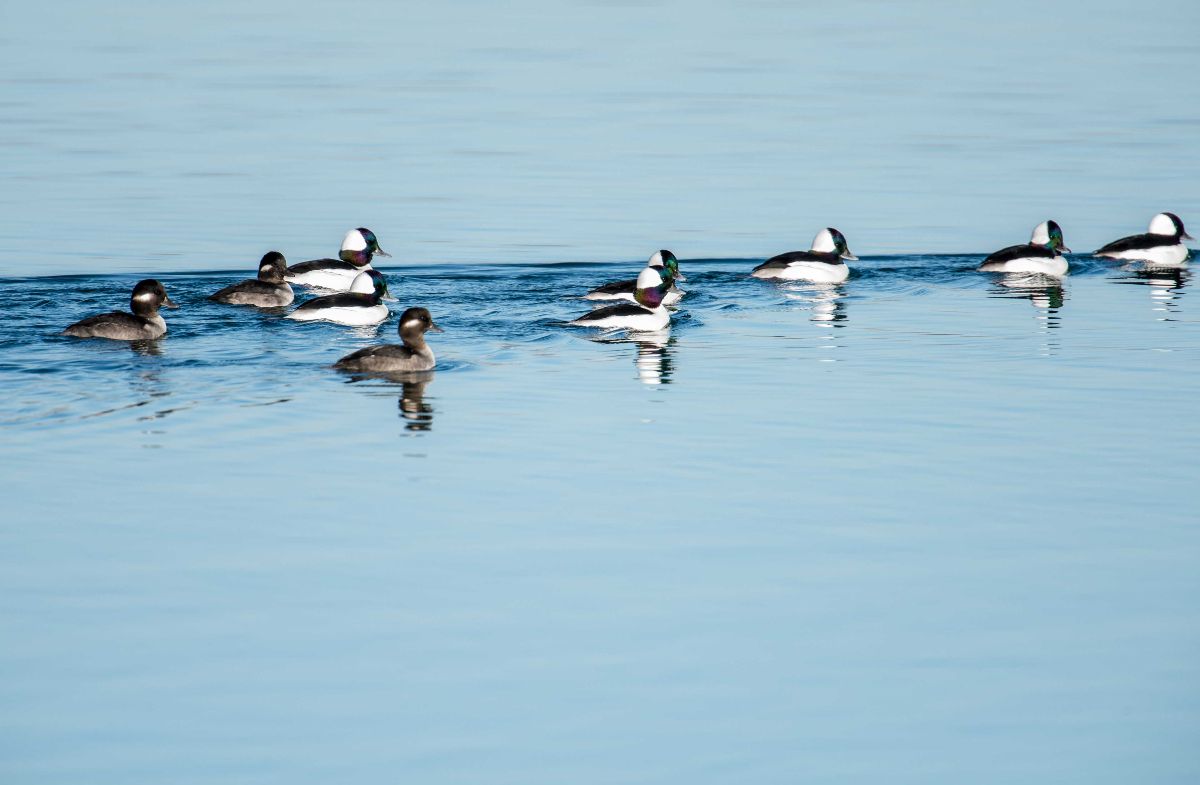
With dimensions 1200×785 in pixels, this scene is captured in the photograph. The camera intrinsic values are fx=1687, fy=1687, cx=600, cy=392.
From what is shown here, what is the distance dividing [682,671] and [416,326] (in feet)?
28.7

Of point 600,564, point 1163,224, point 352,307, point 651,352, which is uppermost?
point 1163,224

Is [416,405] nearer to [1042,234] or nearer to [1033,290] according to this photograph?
[1033,290]

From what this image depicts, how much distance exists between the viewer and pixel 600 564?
10.1 metres

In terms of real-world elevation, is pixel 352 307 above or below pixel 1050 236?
below

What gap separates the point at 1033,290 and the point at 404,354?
376 inches

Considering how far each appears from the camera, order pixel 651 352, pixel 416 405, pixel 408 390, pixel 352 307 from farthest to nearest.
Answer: pixel 352 307
pixel 651 352
pixel 408 390
pixel 416 405

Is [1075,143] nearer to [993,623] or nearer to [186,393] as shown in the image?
[186,393]

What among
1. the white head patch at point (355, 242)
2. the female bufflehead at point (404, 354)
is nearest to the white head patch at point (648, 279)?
the female bufflehead at point (404, 354)

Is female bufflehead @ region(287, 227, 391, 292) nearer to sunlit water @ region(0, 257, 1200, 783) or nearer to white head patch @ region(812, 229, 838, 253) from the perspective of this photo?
sunlit water @ region(0, 257, 1200, 783)

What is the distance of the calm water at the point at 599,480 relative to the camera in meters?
7.91

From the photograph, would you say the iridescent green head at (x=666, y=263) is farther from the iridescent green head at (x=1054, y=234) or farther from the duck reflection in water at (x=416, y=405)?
the iridescent green head at (x=1054, y=234)

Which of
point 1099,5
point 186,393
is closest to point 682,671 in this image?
point 186,393

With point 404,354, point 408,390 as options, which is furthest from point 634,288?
point 408,390

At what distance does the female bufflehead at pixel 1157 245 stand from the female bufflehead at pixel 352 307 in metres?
10.7
